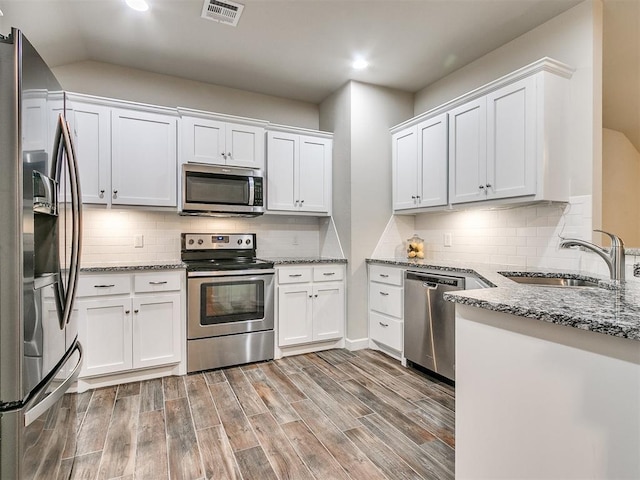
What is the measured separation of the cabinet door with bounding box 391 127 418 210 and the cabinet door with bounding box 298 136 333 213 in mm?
712

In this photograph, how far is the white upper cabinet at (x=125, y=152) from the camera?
114 inches

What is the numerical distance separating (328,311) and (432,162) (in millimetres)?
1749

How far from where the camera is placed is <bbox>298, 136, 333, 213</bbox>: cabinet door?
3.74 metres

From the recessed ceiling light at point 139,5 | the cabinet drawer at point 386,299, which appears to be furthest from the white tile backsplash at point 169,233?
the recessed ceiling light at point 139,5

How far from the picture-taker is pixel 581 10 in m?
2.41

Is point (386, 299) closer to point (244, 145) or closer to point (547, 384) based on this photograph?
point (244, 145)

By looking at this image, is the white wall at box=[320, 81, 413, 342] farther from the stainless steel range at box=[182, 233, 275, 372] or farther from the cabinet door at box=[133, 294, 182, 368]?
the cabinet door at box=[133, 294, 182, 368]

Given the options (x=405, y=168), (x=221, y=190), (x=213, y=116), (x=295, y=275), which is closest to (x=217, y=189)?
(x=221, y=190)

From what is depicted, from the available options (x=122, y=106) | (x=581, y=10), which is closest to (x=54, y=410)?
(x=122, y=106)

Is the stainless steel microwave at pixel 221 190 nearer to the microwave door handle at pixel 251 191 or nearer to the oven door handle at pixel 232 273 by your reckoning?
the microwave door handle at pixel 251 191

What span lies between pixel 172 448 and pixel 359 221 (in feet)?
8.05

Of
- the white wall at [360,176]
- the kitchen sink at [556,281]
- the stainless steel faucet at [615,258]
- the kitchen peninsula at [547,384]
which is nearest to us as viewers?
the kitchen peninsula at [547,384]

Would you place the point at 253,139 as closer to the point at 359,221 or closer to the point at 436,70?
the point at 359,221

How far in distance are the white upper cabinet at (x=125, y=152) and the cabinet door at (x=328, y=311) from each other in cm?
165
